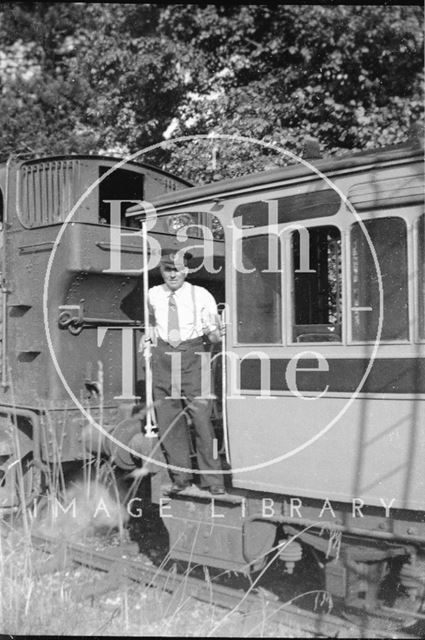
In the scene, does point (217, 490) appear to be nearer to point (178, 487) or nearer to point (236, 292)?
point (178, 487)

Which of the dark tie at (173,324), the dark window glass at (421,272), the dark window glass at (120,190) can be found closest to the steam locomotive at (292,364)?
the dark window glass at (421,272)

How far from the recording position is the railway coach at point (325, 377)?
3764 millimetres

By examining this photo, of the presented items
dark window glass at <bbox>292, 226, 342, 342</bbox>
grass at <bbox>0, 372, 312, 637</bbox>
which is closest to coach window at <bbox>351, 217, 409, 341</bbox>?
dark window glass at <bbox>292, 226, 342, 342</bbox>

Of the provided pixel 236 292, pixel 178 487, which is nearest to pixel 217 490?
pixel 178 487

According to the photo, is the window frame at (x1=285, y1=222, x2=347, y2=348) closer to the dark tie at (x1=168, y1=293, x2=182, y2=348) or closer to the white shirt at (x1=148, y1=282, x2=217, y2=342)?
the white shirt at (x1=148, y1=282, x2=217, y2=342)

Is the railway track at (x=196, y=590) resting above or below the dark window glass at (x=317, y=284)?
below

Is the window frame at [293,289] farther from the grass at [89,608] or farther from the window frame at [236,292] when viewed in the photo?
the grass at [89,608]

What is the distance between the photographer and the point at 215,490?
4.59 meters

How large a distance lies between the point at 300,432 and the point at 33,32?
31.1 ft

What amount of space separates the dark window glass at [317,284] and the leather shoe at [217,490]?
1212 mm

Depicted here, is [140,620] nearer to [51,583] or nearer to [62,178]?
[51,583]

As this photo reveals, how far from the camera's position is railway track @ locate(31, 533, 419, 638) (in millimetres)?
3896

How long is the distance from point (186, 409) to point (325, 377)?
3.92ft

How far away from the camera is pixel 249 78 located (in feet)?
26.6
